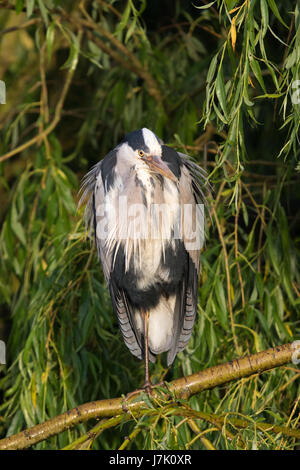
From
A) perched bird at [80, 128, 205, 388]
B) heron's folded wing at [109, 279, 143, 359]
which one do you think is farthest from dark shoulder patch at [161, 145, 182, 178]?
heron's folded wing at [109, 279, 143, 359]

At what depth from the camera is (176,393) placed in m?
1.57

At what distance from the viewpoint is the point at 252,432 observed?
4.43 ft

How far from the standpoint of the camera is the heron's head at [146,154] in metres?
1.64

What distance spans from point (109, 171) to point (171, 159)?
155 millimetres

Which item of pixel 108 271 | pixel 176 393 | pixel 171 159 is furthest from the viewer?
pixel 108 271

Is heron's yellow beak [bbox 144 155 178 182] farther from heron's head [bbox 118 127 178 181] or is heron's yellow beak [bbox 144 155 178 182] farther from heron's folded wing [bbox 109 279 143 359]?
heron's folded wing [bbox 109 279 143 359]

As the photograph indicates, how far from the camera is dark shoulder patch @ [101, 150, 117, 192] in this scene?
5.68 ft

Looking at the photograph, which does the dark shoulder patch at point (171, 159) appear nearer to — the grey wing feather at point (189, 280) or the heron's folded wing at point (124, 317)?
the grey wing feather at point (189, 280)

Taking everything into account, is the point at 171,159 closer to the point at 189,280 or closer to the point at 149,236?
the point at 149,236

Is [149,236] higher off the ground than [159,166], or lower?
lower

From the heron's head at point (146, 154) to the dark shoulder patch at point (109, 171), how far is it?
49 millimetres

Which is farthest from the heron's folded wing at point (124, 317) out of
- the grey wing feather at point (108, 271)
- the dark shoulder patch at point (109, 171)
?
the dark shoulder patch at point (109, 171)

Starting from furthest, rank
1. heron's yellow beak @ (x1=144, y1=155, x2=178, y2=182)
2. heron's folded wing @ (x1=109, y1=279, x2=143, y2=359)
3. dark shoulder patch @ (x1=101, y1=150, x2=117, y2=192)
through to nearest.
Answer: heron's folded wing @ (x1=109, y1=279, x2=143, y2=359), dark shoulder patch @ (x1=101, y1=150, x2=117, y2=192), heron's yellow beak @ (x1=144, y1=155, x2=178, y2=182)

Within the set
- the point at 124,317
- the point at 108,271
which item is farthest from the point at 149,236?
the point at 124,317
